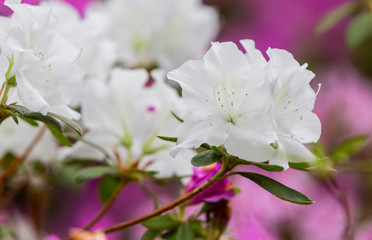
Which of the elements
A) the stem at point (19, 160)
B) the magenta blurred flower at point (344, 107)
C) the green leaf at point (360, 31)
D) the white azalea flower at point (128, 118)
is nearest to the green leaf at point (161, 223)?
the white azalea flower at point (128, 118)

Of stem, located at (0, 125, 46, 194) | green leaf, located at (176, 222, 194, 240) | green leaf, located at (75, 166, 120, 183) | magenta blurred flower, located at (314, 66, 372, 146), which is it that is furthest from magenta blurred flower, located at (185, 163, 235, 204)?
magenta blurred flower, located at (314, 66, 372, 146)

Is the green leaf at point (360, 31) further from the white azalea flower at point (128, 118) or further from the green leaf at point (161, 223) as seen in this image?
the green leaf at point (161, 223)

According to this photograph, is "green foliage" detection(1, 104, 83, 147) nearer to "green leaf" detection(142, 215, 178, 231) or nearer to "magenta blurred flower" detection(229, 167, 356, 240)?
"green leaf" detection(142, 215, 178, 231)

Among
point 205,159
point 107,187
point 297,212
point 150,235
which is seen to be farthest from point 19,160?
point 297,212

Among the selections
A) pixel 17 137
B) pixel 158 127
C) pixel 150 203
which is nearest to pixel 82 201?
pixel 150 203

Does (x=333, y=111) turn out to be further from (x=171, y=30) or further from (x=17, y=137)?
(x=17, y=137)
